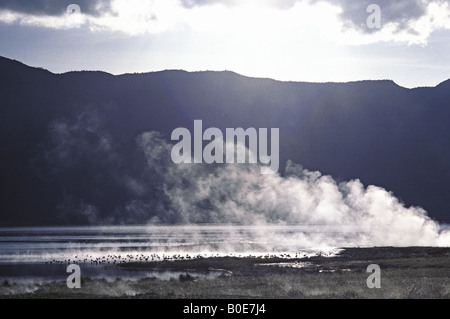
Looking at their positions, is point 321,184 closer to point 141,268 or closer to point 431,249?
point 431,249

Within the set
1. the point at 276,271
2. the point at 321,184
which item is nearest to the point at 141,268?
the point at 276,271

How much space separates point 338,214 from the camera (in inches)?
6604

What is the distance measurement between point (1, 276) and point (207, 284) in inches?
1093

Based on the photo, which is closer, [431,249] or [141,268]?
[141,268]

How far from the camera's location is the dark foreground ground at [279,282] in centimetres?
4475

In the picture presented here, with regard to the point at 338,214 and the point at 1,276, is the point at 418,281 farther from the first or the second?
the point at 338,214

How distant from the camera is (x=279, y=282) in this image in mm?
53812

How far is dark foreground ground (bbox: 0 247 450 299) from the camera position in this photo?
147 feet
